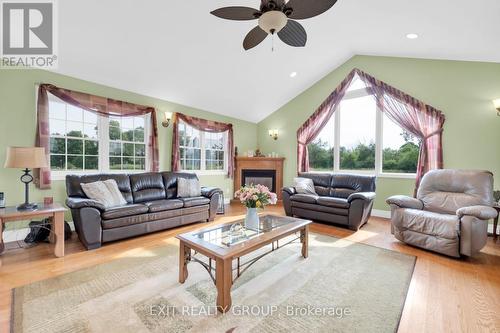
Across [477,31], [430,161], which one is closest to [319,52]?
[477,31]

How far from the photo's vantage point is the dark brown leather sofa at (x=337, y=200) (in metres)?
3.80

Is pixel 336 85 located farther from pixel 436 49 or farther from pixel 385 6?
pixel 385 6

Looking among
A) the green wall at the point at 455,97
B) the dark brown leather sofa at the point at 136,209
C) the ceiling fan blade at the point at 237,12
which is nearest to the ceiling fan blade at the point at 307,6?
the ceiling fan blade at the point at 237,12

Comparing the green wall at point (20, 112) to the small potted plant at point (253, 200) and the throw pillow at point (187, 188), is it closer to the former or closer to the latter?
the throw pillow at point (187, 188)

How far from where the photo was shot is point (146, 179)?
4.13 meters

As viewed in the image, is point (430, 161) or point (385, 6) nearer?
point (385, 6)

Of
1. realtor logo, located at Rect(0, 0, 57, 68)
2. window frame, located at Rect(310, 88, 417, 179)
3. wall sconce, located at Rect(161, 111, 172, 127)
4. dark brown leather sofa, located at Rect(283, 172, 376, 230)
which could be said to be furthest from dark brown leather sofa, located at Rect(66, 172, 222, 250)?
window frame, located at Rect(310, 88, 417, 179)

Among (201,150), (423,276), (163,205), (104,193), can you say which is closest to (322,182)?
(423,276)

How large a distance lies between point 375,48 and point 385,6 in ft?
4.95

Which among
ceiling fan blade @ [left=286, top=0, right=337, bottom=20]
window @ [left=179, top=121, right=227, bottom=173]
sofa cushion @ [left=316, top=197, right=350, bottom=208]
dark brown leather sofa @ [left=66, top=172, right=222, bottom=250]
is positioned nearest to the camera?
ceiling fan blade @ [left=286, top=0, right=337, bottom=20]

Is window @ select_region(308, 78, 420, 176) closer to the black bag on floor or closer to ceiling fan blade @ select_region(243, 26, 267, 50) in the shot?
ceiling fan blade @ select_region(243, 26, 267, 50)

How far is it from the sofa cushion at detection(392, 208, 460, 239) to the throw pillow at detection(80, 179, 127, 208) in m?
4.07

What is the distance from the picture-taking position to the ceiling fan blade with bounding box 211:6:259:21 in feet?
6.78

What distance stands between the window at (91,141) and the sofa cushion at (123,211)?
1.33 meters
